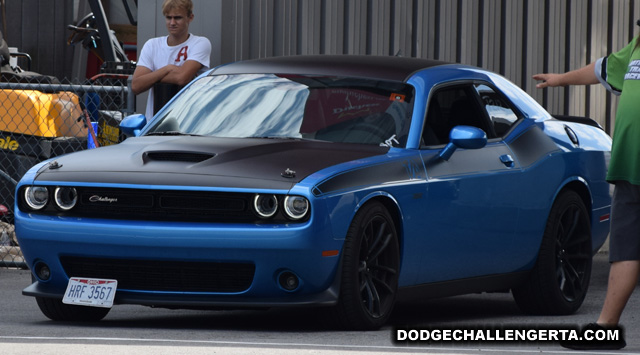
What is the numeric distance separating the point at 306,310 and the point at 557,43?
5.74 m

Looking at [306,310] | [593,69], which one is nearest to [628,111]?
[593,69]

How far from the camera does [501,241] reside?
7.94 metres

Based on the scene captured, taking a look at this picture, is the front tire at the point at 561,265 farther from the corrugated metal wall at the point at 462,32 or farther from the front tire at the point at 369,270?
the corrugated metal wall at the point at 462,32

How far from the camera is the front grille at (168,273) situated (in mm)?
6602

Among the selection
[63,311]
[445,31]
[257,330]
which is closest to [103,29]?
[445,31]

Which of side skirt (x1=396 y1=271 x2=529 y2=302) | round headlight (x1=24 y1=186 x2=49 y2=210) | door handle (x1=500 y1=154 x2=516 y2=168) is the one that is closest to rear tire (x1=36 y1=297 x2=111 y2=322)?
round headlight (x1=24 y1=186 x2=49 y2=210)

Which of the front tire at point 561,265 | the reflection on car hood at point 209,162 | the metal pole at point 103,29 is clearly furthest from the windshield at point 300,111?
the metal pole at point 103,29

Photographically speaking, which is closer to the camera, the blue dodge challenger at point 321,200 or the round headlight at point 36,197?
the blue dodge challenger at point 321,200

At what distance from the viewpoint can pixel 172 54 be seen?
33.1 feet

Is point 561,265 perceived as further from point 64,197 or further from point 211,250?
point 64,197

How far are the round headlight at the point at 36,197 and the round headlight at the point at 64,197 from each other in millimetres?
77

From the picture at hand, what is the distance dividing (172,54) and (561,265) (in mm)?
3223

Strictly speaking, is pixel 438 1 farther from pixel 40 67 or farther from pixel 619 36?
pixel 40 67

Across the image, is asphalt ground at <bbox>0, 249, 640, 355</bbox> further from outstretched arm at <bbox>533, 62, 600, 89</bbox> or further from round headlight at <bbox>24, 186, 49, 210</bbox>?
outstretched arm at <bbox>533, 62, 600, 89</bbox>
